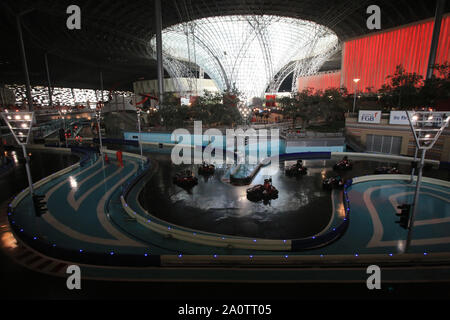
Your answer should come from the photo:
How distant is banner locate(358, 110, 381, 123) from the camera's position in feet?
99.1

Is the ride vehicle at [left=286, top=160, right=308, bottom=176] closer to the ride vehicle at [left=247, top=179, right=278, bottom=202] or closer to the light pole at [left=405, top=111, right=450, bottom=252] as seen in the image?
the ride vehicle at [left=247, top=179, right=278, bottom=202]

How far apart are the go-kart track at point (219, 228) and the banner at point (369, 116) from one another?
12.8 meters

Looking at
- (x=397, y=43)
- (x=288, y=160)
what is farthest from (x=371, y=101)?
(x=288, y=160)

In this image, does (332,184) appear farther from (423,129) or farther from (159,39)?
(159,39)

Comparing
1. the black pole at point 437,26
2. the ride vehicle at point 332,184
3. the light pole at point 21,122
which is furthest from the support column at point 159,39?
the black pole at point 437,26

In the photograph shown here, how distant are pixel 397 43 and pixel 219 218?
5692 centimetres

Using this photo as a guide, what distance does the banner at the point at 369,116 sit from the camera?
30.2 metres

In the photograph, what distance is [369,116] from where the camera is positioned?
31.0 metres

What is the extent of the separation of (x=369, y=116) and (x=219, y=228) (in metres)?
28.0

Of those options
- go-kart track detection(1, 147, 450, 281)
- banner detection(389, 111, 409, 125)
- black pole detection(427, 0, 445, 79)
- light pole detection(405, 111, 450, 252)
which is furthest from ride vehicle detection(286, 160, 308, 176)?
black pole detection(427, 0, 445, 79)

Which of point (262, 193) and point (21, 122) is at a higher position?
point (21, 122)

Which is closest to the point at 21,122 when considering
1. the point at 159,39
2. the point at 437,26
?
the point at 159,39

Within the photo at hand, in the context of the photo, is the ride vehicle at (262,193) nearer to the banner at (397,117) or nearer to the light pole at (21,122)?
the light pole at (21,122)

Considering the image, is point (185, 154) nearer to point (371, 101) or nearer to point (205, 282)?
point (205, 282)
